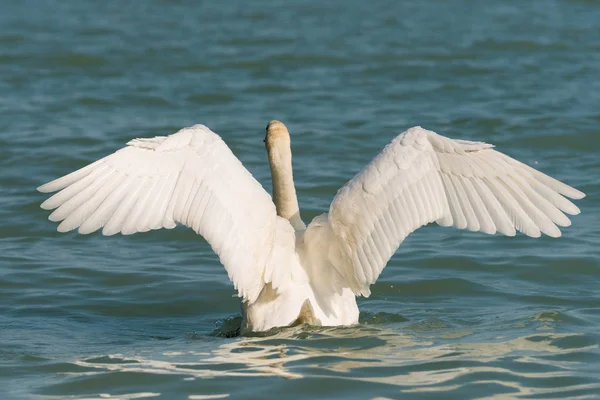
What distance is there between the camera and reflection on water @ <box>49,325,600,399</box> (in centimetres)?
685

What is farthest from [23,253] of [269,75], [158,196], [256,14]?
[256,14]

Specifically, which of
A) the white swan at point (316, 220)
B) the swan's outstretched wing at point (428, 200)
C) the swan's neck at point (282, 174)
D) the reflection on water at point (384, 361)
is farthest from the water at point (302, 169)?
the swan's neck at point (282, 174)

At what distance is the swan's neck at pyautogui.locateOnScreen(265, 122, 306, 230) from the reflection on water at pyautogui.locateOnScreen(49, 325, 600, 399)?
865 mm

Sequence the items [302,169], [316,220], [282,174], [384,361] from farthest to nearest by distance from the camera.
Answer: [302,169] → [282,174] → [316,220] → [384,361]

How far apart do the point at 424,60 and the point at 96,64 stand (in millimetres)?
5414

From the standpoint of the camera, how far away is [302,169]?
1370 cm

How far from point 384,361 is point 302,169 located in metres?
6.63

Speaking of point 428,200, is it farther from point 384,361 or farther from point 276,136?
point 276,136

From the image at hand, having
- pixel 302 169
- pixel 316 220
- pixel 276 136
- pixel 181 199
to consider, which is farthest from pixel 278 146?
pixel 302 169

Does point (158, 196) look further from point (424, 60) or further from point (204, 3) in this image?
point (204, 3)

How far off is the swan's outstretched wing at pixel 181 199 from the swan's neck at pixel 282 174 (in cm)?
78

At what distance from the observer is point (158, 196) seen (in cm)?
726

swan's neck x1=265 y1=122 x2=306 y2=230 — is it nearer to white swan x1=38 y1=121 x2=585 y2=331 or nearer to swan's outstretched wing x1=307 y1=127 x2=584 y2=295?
white swan x1=38 y1=121 x2=585 y2=331

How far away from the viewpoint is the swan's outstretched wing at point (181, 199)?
711 centimetres
